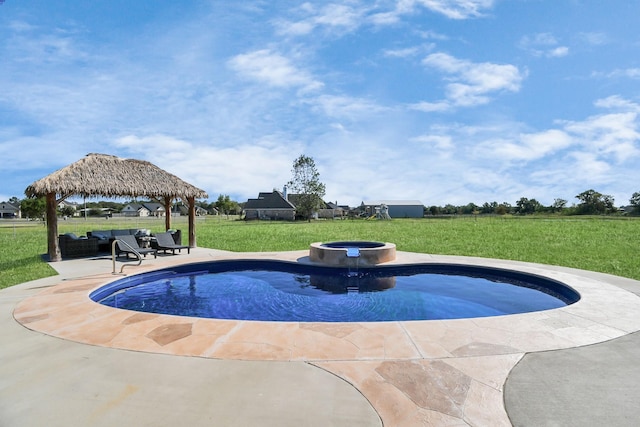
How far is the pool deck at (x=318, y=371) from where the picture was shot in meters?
2.53

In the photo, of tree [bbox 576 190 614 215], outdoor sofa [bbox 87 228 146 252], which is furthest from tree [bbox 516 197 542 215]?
outdoor sofa [bbox 87 228 146 252]

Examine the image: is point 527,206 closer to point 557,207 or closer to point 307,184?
point 557,207

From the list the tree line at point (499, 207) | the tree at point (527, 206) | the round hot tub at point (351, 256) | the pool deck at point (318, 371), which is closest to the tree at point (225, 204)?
the tree line at point (499, 207)

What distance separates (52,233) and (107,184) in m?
2.52

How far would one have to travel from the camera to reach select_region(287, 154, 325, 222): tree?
4781 cm

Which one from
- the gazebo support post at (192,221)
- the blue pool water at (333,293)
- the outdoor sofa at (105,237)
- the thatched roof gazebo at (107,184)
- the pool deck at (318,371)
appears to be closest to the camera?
the pool deck at (318,371)

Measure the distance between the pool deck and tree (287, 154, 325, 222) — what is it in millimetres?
42874

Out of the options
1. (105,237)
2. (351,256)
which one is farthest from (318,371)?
(105,237)

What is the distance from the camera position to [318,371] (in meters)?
3.19

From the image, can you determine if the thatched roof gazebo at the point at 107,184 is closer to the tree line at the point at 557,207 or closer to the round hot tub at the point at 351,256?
the round hot tub at the point at 351,256

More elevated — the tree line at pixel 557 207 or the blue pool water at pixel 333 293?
the tree line at pixel 557 207

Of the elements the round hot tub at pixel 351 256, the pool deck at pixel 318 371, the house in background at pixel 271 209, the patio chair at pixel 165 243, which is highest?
the house in background at pixel 271 209

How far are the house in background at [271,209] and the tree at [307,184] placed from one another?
5404 mm

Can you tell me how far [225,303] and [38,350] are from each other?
325 centimetres
